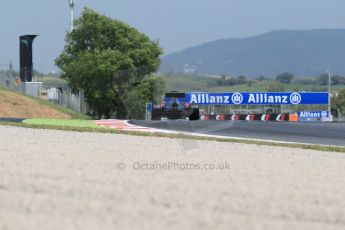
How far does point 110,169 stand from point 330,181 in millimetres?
3595

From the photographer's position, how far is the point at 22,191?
7828 millimetres

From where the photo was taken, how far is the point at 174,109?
37.5 metres

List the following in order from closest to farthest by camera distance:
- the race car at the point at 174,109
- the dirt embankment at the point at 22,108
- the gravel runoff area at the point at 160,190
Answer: the gravel runoff area at the point at 160,190 → the race car at the point at 174,109 → the dirt embankment at the point at 22,108

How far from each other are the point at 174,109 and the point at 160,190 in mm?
28896

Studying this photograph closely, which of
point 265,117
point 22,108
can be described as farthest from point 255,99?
point 22,108

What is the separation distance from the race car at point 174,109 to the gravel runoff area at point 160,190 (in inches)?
859

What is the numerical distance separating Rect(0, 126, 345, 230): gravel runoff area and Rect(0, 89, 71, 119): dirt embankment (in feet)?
76.1

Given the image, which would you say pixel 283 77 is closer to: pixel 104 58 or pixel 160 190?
pixel 104 58

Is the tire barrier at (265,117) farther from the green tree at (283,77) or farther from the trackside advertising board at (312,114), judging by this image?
the trackside advertising board at (312,114)

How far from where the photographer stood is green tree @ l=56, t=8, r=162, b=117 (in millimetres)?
60062

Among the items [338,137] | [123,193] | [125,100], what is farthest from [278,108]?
[123,193]

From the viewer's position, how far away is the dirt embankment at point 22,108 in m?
37.3

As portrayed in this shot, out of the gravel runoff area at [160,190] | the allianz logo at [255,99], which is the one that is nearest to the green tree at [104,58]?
the allianz logo at [255,99]

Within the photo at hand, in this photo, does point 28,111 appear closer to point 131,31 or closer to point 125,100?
point 125,100
